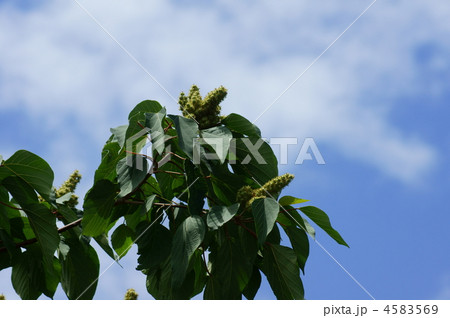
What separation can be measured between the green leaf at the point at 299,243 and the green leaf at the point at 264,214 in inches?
16.5

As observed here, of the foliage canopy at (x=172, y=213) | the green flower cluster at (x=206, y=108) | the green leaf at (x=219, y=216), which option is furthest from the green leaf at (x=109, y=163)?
the green leaf at (x=219, y=216)

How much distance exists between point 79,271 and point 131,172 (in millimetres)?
759

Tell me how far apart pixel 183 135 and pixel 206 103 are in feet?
1.23

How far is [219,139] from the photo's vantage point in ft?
10.5

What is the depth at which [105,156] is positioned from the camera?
3623 mm

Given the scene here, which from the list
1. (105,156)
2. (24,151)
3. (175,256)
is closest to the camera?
(175,256)

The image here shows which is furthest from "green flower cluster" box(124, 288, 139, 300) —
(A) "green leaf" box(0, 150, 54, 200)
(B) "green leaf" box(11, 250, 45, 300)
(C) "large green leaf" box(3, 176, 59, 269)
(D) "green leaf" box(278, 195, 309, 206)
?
(D) "green leaf" box(278, 195, 309, 206)

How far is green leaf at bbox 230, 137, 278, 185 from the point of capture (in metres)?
3.50

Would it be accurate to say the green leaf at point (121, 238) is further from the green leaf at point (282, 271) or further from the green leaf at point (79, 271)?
the green leaf at point (282, 271)

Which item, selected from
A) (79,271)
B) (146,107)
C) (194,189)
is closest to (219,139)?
(194,189)

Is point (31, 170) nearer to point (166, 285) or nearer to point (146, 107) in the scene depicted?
point (146, 107)
